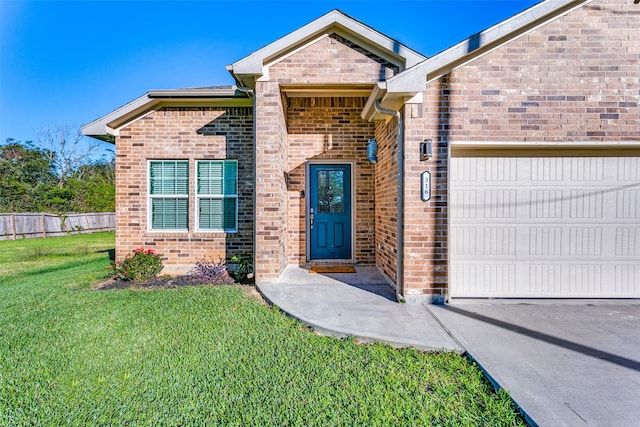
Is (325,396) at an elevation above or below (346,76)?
below

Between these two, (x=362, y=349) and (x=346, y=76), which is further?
(x=346, y=76)

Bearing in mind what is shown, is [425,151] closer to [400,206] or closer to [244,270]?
[400,206]

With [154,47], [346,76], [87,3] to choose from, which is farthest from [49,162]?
[346,76]

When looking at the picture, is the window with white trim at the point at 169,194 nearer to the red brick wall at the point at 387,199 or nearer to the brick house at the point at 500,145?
the brick house at the point at 500,145

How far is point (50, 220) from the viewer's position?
15.6 metres

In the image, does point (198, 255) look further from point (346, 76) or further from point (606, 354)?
point (606, 354)

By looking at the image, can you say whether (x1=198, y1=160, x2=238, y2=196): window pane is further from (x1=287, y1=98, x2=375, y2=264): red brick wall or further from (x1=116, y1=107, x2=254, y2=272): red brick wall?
(x1=287, y1=98, x2=375, y2=264): red brick wall

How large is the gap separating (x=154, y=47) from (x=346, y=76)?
10436 millimetres

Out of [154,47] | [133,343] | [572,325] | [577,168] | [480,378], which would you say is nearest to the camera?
[480,378]

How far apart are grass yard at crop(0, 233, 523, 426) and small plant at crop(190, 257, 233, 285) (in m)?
1.49

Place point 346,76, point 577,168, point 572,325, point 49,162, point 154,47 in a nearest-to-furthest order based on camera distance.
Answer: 1. point 572,325
2. point 577,168
3. point 346,76
4. point 154,47
5. point 49,162

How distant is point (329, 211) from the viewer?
7078 mm

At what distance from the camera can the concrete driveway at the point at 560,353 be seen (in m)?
2.26

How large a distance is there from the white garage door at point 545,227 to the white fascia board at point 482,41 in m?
1.34
